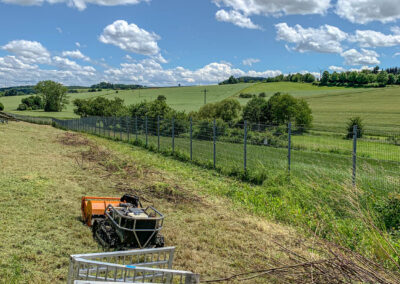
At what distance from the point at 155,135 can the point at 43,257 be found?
14.2 meters

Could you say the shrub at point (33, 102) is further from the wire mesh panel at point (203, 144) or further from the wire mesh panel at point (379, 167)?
the wire mesh panel at point (379, 167)

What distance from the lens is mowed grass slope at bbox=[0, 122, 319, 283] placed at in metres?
4.37

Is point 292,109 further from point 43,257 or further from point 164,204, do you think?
point 43,257

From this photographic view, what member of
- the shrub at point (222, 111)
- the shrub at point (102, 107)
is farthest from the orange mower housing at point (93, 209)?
Result: the shrub at point (102, 107)

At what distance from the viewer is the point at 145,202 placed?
770 centimetres

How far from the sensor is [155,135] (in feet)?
60.7

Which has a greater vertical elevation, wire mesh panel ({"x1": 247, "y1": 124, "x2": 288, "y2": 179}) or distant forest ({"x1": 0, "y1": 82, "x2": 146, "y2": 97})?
distant forest ({"x1": 0, "y1": 82, "x2": 146, "y2": 97})

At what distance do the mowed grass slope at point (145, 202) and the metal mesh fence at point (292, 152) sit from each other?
3.73 feet

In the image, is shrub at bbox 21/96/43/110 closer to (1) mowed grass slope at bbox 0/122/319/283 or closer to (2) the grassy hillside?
(2) the grassy hillside

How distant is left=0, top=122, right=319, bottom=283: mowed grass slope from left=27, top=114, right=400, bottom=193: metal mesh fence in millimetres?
1138

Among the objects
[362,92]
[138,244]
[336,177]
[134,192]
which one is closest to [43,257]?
[138,244]

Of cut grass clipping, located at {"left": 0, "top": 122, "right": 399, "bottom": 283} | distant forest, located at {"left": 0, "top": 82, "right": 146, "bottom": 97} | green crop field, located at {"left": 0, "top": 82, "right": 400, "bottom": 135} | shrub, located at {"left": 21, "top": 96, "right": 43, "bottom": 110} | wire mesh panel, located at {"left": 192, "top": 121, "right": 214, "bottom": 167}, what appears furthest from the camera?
distant forest, located at {"left": 0, "top": 82, "right": 146, "bottom": 97}

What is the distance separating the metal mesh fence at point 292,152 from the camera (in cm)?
754

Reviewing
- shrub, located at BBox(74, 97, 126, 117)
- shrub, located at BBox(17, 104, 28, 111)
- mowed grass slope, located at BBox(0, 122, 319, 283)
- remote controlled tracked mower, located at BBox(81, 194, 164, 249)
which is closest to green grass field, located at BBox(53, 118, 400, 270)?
mowed grass slope, located at BBox(0, 122, 319, 283)
